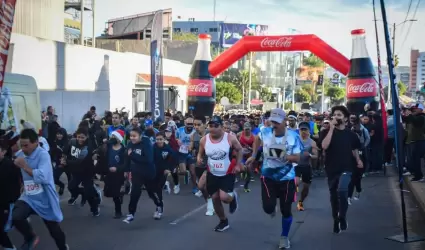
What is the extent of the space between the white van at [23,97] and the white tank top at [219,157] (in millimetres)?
3672

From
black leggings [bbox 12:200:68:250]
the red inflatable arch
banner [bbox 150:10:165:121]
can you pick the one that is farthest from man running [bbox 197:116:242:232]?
the red inflatable arch

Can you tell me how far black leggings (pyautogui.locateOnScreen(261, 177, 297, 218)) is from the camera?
7828 millimetres

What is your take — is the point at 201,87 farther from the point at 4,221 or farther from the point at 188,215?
the point at 4,221

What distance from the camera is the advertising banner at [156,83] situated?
20953mm

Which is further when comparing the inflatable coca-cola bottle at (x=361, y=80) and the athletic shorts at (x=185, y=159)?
the inflatable coca-cola bottle at (x=361, y=80)

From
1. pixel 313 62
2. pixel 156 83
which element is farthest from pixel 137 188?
pixel 313 62

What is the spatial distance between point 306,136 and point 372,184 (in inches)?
138

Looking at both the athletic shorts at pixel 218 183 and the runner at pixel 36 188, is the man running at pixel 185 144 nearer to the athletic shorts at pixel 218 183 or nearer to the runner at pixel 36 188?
the athletic shorts at pixel 218 183

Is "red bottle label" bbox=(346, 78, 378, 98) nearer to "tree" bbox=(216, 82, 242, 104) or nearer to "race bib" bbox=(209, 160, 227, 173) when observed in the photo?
"race bib" bbox=(209, 160, 227, 173)

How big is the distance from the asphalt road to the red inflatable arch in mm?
12272

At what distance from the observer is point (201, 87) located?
2603 cm

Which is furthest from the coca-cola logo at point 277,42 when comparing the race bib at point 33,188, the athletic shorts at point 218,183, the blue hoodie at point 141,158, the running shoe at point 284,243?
the race bib at point 33,188

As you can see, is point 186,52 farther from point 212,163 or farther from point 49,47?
point 212,163

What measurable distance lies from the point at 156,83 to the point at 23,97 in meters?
10.7
